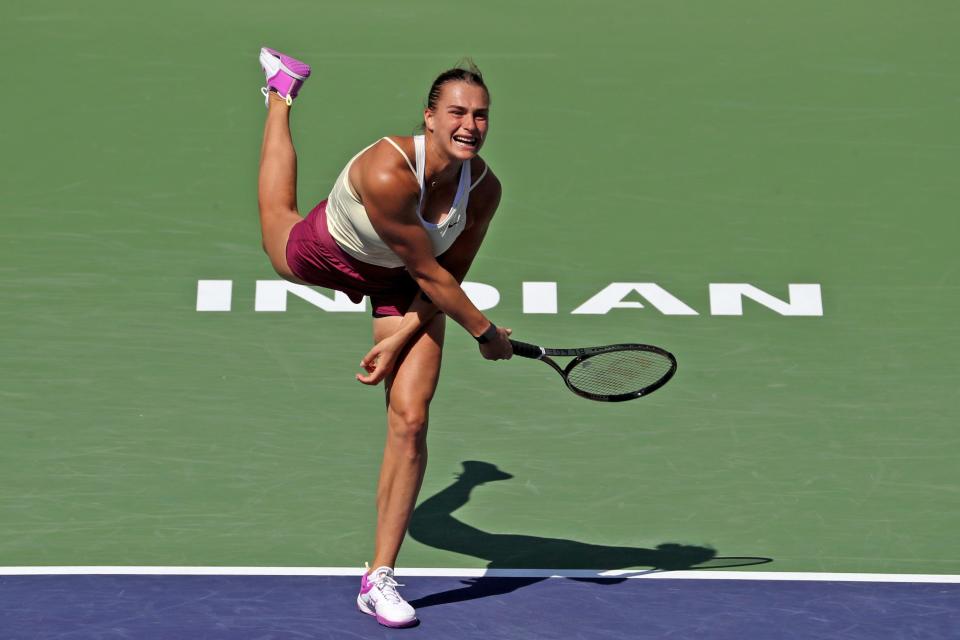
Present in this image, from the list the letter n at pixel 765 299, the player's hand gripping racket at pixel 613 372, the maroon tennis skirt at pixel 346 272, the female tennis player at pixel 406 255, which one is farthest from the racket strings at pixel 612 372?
the letter n at pixel 765 299

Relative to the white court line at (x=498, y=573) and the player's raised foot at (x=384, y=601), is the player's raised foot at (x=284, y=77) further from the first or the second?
the player's raised foot at (x=384, y=601)

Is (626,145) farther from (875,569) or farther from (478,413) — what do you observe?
(875,569)

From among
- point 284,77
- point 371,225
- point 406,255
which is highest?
point 284,77

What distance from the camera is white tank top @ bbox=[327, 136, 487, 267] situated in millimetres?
6012

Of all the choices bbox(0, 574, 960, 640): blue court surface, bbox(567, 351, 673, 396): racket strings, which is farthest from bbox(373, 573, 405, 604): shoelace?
bbox(567, 351, 673, 396): racket strings

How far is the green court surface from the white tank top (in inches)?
57.5

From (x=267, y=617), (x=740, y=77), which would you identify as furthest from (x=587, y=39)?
(x=267, y=617)

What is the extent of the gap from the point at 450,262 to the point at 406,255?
0.51 meters

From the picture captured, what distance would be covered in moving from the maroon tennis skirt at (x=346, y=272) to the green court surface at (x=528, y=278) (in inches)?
47.4

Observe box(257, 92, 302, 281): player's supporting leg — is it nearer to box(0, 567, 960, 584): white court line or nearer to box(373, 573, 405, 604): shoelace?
box(0, 567, 960, 584): white court line

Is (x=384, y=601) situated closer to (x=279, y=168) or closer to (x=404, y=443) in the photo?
(x=404, y=443)

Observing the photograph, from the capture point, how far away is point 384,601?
19.7 ft

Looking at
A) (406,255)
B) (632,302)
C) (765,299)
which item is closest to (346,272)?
(406,255)

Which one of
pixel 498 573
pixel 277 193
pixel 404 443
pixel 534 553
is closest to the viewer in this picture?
pixel 404 443
